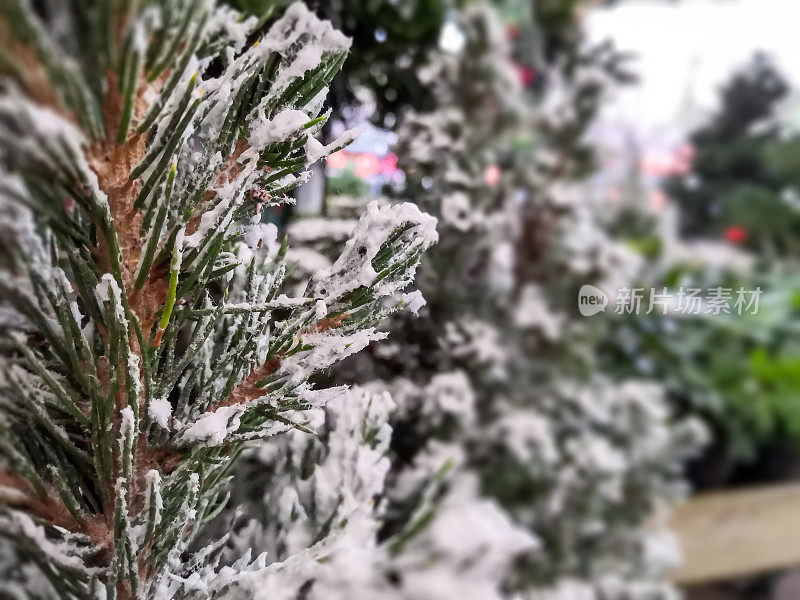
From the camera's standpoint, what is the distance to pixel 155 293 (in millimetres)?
191

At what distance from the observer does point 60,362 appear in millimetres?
190

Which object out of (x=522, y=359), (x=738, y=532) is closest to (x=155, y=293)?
(x=522, y=359)

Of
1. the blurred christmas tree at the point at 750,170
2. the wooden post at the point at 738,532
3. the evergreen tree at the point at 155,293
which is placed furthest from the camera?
the blurred christmas tree at the point at 750,170

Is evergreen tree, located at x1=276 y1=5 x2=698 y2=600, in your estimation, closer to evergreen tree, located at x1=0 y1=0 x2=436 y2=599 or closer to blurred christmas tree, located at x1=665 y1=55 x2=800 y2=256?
evergreen tree, located at x1=0 y1=0 x2=436 y2=599

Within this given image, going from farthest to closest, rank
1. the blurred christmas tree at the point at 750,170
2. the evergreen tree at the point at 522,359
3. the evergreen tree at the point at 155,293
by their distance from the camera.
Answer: the blurred christmas tree at the point at 750,170, the evergreen tree at the point at 522,359, the evergreen tree at the point at 155,293

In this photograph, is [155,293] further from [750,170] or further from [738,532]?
[750,170]

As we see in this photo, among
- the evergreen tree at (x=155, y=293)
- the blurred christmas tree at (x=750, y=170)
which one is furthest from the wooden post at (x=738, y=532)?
the evergreen tree at (x=155, y=293)

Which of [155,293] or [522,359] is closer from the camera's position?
[155,293]

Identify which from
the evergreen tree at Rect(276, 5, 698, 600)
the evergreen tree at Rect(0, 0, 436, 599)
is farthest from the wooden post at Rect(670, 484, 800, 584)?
the evergreen tree at Rect(0, 0, 436, 599)

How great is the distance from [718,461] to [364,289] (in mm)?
1071

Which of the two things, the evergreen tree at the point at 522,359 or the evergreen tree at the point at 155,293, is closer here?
the evergreen tree at the point at 155,293

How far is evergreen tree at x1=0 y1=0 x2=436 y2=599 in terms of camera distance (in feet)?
0.53

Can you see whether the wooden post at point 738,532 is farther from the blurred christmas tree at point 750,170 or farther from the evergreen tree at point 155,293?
the evergreen tree at point 155,293

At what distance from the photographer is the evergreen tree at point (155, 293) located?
6.4 inches
